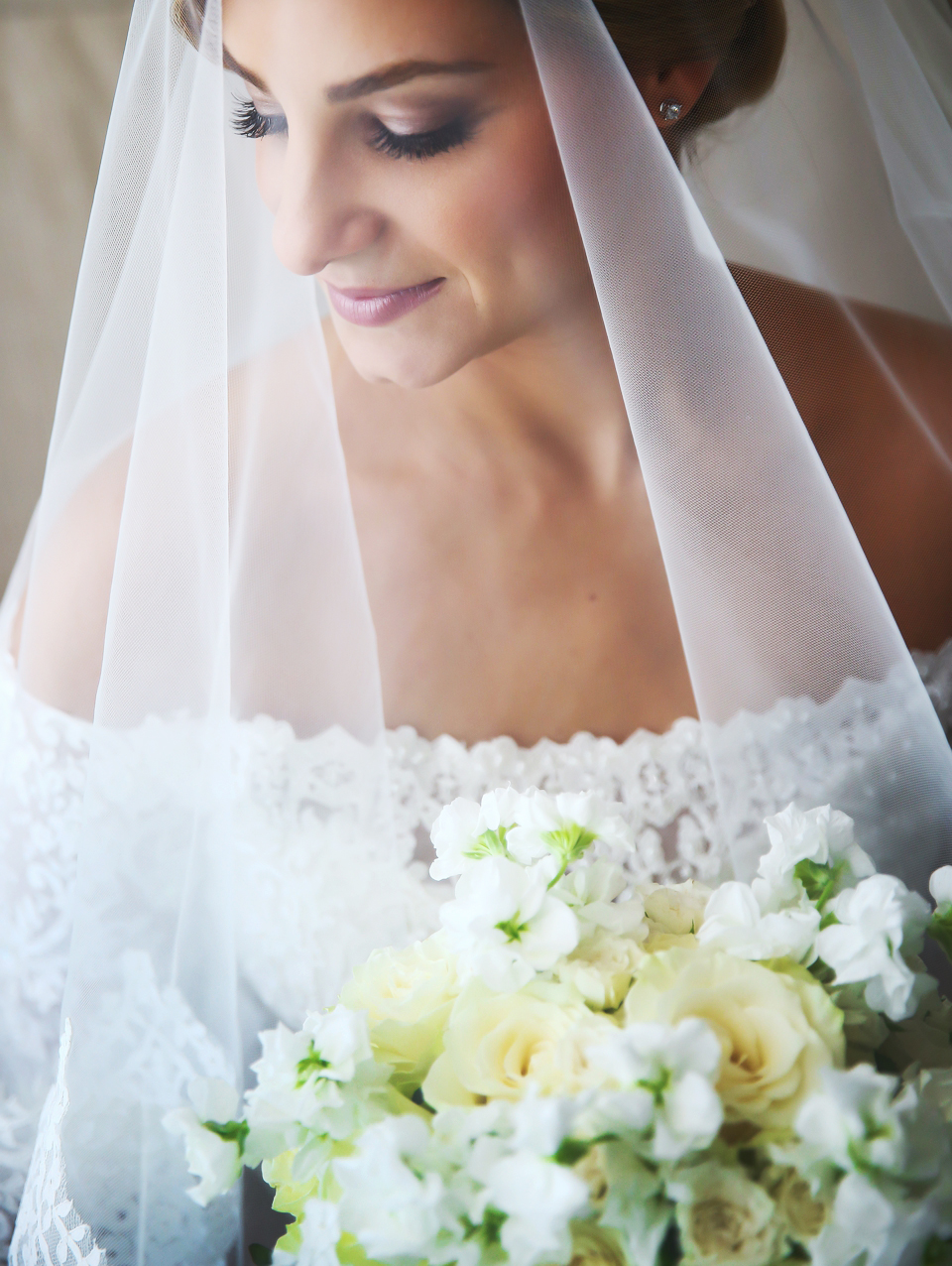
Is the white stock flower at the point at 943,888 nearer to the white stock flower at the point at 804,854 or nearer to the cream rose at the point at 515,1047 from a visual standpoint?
the white stock flower at the point at 804,854

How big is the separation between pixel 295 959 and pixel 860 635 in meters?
0.54

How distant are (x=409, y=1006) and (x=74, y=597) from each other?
591mm

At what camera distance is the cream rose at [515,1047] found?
430 millimetres

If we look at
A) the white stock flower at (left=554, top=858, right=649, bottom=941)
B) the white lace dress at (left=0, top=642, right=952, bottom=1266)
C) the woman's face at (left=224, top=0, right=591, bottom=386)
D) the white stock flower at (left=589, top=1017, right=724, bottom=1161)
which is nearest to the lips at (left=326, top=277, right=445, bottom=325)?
the woman's face at (left=224, top=0, right=591, bottom=386)

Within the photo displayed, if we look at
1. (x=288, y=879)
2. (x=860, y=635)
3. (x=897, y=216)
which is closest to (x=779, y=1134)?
(x=860, y=635)

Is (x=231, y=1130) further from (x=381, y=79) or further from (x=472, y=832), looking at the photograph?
(x=381, y=79)

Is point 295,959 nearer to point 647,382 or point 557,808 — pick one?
point 557,808

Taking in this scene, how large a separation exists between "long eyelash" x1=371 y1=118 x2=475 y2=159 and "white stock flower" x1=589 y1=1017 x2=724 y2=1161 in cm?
60

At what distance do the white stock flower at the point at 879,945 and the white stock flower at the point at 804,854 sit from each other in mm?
38

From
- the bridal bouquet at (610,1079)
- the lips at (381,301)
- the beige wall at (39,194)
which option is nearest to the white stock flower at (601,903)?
the bridal bouquet at (610,1079)

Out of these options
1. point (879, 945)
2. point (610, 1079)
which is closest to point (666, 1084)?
point (610, 1079)

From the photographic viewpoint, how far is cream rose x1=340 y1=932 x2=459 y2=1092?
0.49 meters

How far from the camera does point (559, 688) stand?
0.91m

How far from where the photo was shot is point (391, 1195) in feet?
1.32
